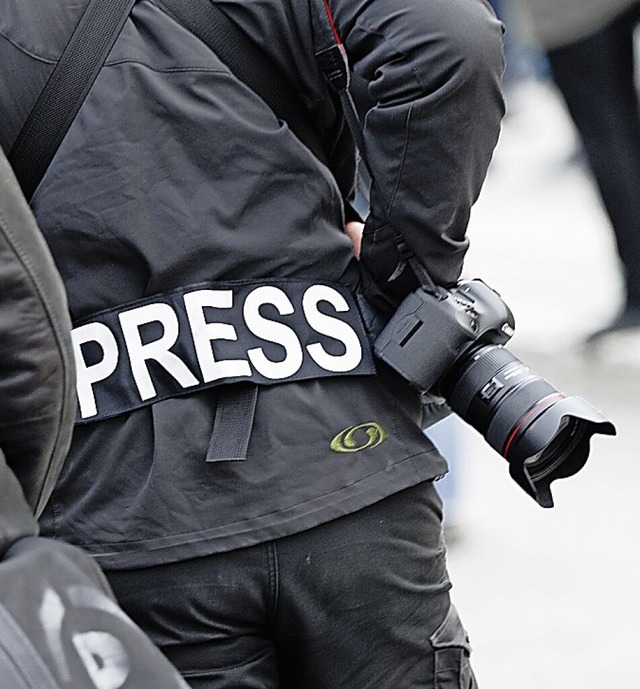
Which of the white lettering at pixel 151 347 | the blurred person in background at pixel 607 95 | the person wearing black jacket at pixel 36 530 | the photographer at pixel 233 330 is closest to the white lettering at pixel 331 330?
the photographer at pixel 233 330

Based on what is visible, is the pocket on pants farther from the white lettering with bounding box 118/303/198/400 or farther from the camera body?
the white lettering with bounding box 118/303/198/400

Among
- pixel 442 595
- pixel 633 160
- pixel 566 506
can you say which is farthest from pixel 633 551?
pixel 442 595

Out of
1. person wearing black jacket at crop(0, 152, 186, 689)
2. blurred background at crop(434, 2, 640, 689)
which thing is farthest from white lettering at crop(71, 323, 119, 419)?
blurred background at crop(434, 2, 640, 689)

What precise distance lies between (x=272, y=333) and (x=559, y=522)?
2190mm

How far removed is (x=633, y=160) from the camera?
4621 mm

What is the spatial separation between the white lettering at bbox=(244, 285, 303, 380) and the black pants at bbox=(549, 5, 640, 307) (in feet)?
10.4

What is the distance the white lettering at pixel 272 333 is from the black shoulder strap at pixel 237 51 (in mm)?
209

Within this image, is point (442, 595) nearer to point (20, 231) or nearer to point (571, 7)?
point (20, 231)

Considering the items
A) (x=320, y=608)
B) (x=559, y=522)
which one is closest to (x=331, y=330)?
(x=320, y=608)

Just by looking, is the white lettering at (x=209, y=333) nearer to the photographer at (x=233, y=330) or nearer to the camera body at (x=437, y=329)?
the photographer at (x=233, y=330)

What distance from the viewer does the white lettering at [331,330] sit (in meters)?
1.62

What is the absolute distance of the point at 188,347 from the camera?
158 centimetres

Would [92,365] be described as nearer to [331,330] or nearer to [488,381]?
[331,330]

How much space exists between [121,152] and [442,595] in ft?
2.10
